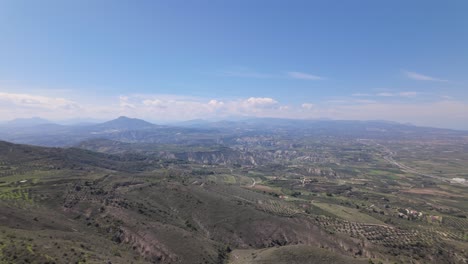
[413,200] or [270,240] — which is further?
[413,200]

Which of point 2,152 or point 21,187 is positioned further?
point 2,152

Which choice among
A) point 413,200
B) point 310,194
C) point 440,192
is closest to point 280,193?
point 310,194

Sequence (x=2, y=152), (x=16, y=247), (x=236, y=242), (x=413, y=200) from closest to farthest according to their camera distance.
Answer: (x=16, y=247) < (x=236, y=242) < (x=2, y=152) < (x=413, y=200)

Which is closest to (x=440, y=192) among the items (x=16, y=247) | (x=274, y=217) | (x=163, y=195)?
(x=274, y=217)

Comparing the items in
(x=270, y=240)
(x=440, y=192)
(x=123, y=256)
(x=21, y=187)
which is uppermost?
(x=21, y=187)

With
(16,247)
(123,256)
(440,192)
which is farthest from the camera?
(440,192)

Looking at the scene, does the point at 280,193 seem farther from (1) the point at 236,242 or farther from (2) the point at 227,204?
(1) the point at 236,242

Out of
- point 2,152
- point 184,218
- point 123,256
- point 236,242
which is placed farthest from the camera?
point 2,152

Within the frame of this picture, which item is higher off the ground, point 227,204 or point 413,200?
point 227,204

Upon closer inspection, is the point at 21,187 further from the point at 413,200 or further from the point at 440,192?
the point at 440,192
